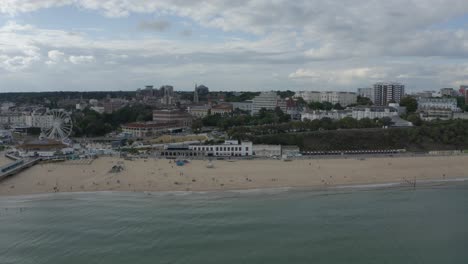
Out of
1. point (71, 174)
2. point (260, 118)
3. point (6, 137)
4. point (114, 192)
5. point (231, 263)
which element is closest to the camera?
point (231, 263)

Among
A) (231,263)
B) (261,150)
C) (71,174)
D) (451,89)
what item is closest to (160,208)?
(231,263)

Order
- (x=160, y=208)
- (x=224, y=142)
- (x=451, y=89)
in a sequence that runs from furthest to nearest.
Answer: (x=451, y=89) < (x=224, y=142) < (x=160, y=208)

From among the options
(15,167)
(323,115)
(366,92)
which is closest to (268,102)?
(323,115)

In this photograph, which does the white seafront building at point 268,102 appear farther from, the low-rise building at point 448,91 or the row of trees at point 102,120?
the low-rise building at point 448,91

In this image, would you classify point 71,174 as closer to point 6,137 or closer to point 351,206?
point 351,206

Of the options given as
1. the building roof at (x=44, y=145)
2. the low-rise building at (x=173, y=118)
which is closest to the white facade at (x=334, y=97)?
the low-rise building at (x=173, y=118)

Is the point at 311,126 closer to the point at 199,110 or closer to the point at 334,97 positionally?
the point at 199,110
